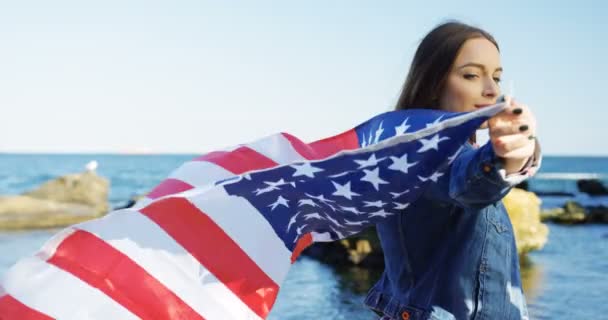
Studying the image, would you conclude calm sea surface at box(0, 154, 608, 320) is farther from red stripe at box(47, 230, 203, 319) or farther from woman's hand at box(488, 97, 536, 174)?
woman's hand at box(488, 97, 536, 174)

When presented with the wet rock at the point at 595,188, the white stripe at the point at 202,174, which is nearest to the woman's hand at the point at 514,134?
the white stripe at the point at 202,174

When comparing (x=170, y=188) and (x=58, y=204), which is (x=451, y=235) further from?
(x=58, y=204)

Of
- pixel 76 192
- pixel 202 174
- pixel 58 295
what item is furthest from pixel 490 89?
pixel 76 192

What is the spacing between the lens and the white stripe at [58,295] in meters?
2.21

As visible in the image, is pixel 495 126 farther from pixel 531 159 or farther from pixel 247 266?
pixel 247 266

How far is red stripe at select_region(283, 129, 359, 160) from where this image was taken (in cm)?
237

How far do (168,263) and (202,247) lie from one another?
12 centimetres

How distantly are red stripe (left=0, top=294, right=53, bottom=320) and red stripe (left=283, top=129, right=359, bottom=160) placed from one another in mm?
962

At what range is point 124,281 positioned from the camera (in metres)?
2.25

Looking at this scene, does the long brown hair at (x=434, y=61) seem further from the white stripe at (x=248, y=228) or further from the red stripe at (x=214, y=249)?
the red stripe at (x=214, y=249)

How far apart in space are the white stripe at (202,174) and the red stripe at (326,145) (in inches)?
10.7

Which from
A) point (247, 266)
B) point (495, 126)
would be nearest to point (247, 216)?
point (247, 266)

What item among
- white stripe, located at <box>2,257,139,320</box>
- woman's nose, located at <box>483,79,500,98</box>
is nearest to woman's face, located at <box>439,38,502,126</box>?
woman's nose, located at <box>483,79,500,98</box>

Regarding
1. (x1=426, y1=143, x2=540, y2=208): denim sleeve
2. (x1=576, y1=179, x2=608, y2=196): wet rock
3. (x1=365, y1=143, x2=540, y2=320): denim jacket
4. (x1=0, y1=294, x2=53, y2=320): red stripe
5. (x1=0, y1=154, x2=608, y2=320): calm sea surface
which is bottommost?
(x1=576, y1=179, x2=608, y2=196): wet rock
